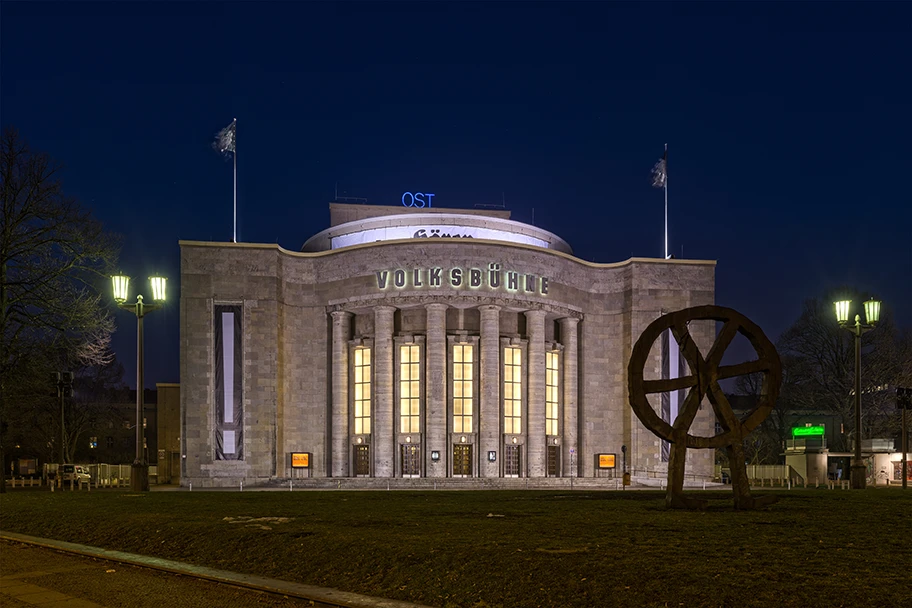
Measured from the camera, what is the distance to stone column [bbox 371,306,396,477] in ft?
201

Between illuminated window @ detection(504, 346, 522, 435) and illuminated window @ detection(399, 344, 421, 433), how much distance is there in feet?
21.9

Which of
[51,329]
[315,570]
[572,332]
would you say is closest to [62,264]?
[51,329]

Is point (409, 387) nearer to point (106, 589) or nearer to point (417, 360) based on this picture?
Answer: point (417, 360)

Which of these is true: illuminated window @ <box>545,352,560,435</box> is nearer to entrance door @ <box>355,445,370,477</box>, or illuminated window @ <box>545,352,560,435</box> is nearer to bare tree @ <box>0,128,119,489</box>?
entrance door @ <box>355,445,370,477</box>

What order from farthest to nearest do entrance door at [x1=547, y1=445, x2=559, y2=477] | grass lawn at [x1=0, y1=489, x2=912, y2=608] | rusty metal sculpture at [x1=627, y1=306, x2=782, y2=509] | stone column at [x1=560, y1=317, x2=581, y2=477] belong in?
1. stone column at [x1=560, y1=317, x2=581, y2=477]
2. entrance door at [x1=547, y1=445, x2=559, y2=477]
3. rusty metal sculpture at [x1=627, y1=306, x2=782, y2=509]
4. grass lawn at [x1=0, y1=489, x2=912, y2=608]

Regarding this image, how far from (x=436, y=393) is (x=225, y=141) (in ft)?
79.9

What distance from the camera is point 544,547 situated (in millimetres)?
14328

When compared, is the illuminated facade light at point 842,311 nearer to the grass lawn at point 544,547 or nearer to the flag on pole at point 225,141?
the grass lawn at point 544,547

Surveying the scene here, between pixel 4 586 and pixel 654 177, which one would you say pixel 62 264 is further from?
pixel 654 177

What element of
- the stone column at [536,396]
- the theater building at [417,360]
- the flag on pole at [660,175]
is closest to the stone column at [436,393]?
the theater building at [417,360]

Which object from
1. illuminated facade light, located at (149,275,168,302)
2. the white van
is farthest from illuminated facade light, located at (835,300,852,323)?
the white van

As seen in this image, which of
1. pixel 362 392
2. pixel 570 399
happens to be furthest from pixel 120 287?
pixel 570 399

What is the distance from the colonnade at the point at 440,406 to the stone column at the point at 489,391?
0.21 feet

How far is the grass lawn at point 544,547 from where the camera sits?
441 inches
